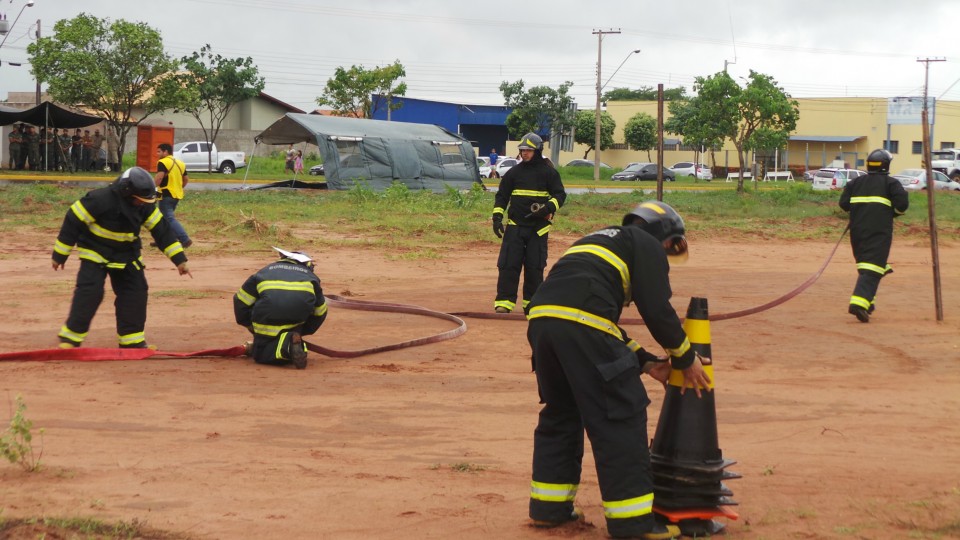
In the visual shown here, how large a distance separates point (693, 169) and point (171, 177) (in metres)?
48.7

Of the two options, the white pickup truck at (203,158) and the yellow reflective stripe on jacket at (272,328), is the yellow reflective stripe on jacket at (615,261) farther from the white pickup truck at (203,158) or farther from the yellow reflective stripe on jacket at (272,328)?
the white pickup truck at (203,158)

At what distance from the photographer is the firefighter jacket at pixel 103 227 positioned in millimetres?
9547

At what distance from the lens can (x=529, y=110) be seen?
62.3m

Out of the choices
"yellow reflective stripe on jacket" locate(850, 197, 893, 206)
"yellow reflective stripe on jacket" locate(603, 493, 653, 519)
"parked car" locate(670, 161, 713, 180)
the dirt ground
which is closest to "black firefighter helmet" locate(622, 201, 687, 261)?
"yellow reflective stripe on jacket" locate(603, 493, 653, 519)

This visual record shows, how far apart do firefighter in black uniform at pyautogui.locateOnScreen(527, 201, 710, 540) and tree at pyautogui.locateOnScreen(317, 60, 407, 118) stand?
52.1 meters

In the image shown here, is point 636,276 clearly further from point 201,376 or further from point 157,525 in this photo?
point 201,376

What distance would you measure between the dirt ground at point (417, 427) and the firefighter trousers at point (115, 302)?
59 cm

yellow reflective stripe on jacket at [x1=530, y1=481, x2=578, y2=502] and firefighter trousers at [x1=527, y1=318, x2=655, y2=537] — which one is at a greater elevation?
firefighter trousers at [x1=527, y1=318, x2=655, y2=537]

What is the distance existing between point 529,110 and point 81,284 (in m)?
53.8

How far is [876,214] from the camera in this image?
1255 centimetres

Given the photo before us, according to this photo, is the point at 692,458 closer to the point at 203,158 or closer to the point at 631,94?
the point at 203,158

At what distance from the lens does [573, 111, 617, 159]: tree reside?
226 feet

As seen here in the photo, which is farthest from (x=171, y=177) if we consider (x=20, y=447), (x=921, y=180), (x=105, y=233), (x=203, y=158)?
(x=921, y=180)

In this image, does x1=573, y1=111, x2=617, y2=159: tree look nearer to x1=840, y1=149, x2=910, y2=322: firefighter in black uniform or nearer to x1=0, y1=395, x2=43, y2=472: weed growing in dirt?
x1=840, y1=149, x2=910, y2=322: firefighter in black uniform
